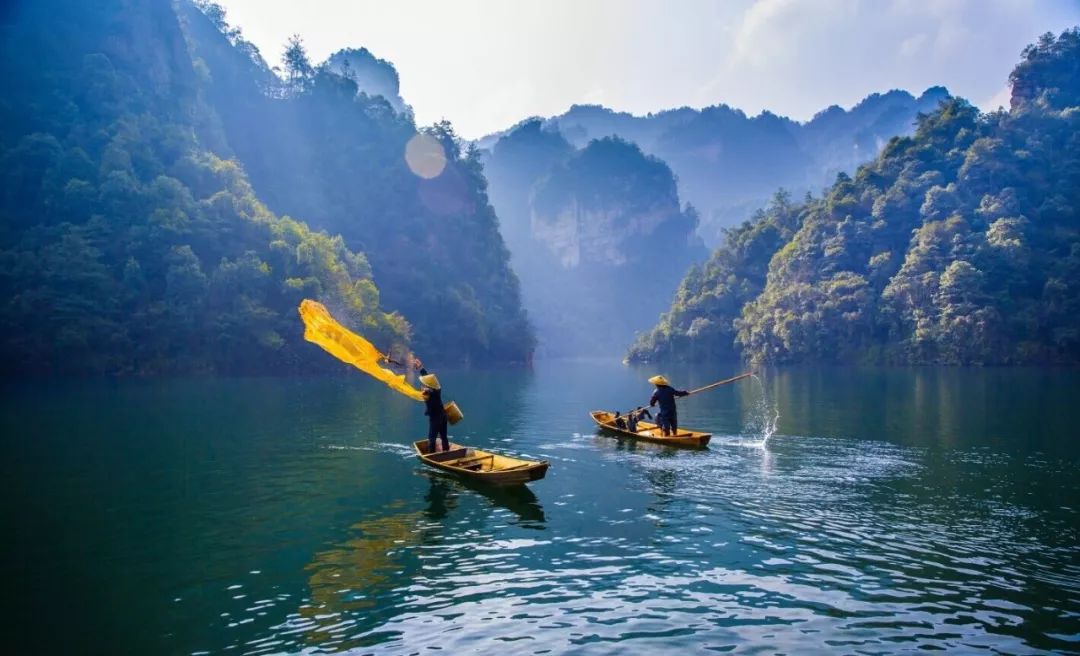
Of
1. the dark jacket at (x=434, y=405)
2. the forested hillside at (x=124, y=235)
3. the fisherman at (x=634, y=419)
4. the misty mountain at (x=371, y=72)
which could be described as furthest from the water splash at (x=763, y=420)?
the misty mountain at (x=371, y=72)

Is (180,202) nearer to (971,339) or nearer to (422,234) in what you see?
(422,234)

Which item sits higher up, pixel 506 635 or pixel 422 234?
pixel 422 234

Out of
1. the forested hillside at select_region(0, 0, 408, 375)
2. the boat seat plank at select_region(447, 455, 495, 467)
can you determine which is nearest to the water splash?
the boat seat plank at select_region(447, 455, 495, 467)

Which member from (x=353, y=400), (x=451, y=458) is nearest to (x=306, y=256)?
(x=353, y=400)

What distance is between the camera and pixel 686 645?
356 inches

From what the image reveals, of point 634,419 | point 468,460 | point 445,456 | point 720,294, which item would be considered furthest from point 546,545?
point 720,294

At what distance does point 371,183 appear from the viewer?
120500mm

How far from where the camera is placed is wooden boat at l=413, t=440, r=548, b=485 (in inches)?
688

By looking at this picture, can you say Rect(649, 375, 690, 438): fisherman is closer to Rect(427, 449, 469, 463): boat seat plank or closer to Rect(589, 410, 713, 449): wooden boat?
Rect(589, 410, 713, 449): wooden boat

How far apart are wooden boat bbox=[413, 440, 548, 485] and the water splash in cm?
1112

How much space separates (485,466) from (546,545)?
20.2 feet

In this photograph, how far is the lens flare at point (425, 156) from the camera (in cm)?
12719

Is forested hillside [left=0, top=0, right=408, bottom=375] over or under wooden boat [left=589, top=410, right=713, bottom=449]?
over

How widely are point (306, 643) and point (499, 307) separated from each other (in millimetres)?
121752
